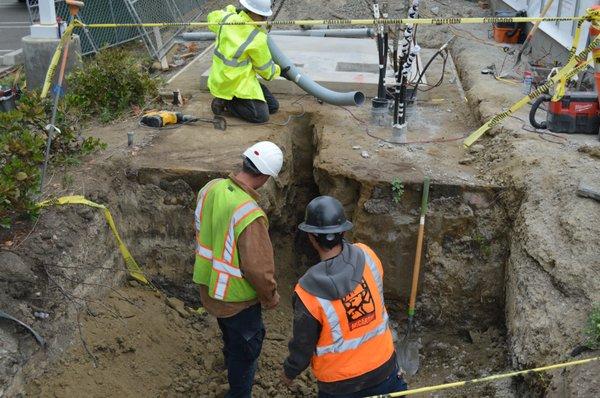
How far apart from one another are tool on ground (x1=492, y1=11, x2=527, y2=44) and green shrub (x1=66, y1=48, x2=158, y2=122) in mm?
6666

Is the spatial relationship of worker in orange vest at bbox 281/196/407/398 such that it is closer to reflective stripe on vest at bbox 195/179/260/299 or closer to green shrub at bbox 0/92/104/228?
reflective stripe on vest at bbox 195/179/260/299

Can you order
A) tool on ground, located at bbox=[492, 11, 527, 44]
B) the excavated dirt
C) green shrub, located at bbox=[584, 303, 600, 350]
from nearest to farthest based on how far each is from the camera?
1. green shrub, located at bbox=[584, 303, 600, 350]
2. the excavated dirt
3. tool on ground, located at bbox=[492, 11, 527, 44]

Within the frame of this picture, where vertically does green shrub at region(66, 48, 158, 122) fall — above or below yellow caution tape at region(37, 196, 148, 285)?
above

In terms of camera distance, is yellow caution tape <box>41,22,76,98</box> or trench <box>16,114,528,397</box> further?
yellow caution tape <box>41,22,76,98</box>

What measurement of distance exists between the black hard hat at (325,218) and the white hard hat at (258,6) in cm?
384

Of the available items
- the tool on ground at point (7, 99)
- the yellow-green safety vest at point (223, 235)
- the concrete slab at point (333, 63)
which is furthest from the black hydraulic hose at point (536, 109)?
the tool on ground at point (7, 99)

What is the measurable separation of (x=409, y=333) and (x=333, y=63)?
459 cm

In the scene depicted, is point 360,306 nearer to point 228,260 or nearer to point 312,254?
point 228,260

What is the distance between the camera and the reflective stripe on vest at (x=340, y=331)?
320 centimetres

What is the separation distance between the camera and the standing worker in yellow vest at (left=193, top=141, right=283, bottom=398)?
3863 mm

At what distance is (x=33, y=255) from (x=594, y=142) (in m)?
5.37

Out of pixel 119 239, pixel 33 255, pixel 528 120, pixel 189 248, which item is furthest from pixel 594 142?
pixel 33 255

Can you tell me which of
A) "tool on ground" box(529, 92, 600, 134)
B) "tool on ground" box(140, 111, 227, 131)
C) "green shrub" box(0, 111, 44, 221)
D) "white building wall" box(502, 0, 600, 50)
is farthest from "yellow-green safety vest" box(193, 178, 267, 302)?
"white building wall" box(502, 0, 600, 50)

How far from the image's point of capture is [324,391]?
3484mm
